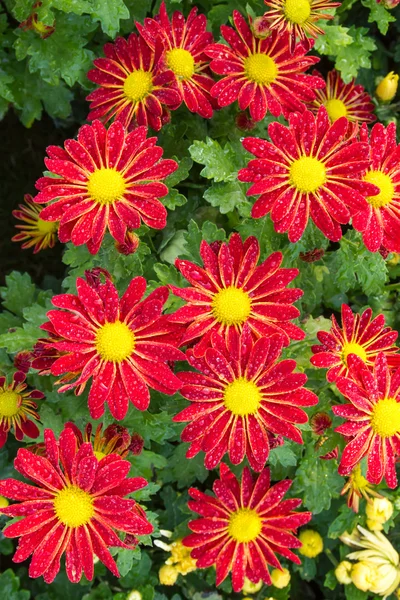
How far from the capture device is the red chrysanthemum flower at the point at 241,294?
1384 mm

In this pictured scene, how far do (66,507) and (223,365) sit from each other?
16.7 inches

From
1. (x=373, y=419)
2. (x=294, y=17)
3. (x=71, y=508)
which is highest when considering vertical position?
(x=294, y=17)

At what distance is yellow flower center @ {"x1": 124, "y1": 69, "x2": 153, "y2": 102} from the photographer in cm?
162

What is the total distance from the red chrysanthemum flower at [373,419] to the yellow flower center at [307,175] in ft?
1.21

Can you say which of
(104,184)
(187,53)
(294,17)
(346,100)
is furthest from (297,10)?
(104,184)

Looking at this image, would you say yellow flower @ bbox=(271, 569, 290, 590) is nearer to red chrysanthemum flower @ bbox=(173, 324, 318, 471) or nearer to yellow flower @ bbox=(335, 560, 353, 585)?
yellow flower @ bbox=(335, 560, 353, 585)

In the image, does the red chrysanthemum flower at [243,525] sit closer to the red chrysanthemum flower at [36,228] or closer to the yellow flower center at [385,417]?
the yellow flower center at [385,417]

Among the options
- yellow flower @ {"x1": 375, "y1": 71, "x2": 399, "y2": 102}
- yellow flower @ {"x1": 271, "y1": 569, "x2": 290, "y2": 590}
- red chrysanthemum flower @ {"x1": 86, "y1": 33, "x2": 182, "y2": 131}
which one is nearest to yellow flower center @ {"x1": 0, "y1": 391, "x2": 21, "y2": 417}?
red chrysanthemum flower @ {"x1": 86, "y1": 33, "x2": 182, "y2": 131}

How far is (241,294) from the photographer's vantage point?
1411mm

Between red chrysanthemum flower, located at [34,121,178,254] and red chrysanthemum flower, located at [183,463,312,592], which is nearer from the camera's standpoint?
red chrysanthemum flower, located at [34,121,178,254]

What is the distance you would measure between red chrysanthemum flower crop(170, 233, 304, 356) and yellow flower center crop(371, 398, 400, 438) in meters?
0.23

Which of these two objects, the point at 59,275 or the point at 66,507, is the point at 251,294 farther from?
the point at 59,275

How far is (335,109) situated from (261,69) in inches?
16.0

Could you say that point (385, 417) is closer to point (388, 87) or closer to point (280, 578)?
point (280, 578)
